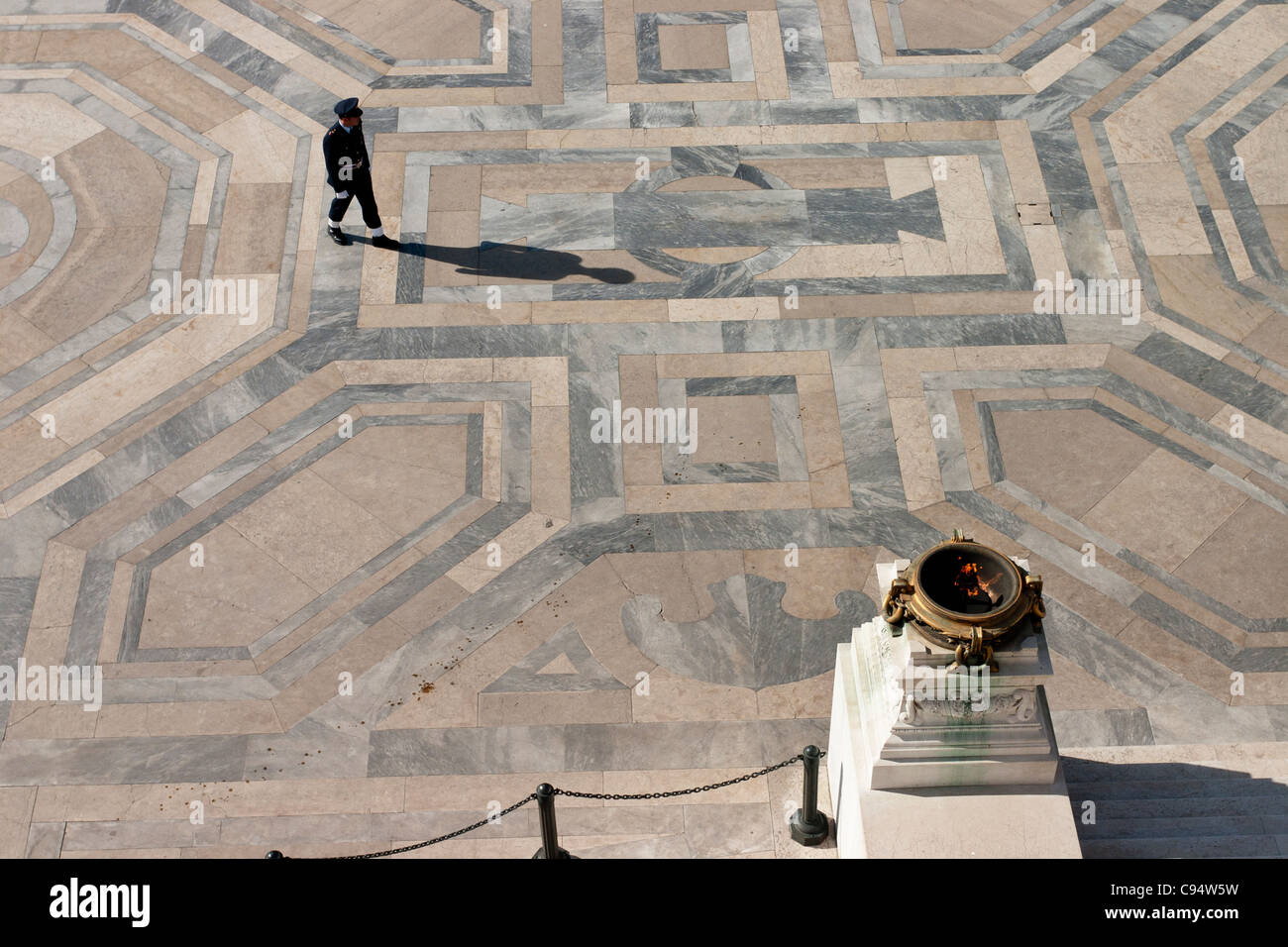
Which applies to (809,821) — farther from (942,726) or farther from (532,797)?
(532,797)

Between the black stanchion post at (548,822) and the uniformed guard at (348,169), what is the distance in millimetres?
7648

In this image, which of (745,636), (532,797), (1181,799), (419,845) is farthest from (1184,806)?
(419,845)

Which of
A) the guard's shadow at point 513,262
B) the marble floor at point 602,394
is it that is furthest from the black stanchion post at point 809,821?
the guard's shadow at point 513,262

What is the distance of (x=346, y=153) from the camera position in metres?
16.0

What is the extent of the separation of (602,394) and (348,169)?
3.75m

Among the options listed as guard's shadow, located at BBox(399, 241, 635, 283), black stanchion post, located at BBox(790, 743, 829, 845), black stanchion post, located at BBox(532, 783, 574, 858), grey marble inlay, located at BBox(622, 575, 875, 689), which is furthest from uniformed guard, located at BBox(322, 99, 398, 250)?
black stanchion post, located at BBox(790, 743, 829, 845)

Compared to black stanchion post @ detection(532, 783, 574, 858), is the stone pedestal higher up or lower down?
higher up

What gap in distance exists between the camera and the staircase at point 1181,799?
11148mm

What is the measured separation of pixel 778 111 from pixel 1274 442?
6874 millimetres

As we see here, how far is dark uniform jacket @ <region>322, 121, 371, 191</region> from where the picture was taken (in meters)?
15.9

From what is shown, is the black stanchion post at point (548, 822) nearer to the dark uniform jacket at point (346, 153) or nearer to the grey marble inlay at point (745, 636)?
the grey marble inlay at point (745, 636)

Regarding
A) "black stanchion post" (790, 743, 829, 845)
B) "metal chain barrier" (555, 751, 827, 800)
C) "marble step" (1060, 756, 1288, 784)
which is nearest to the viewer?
"metal chain barrier" (555, 751, 827, 800)

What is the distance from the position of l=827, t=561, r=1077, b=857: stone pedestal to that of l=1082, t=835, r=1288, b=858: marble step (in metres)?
1.00

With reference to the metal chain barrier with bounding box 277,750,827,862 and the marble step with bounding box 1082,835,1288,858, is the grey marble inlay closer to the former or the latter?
the metal chain barrier with bounding box 277,750,827,862
